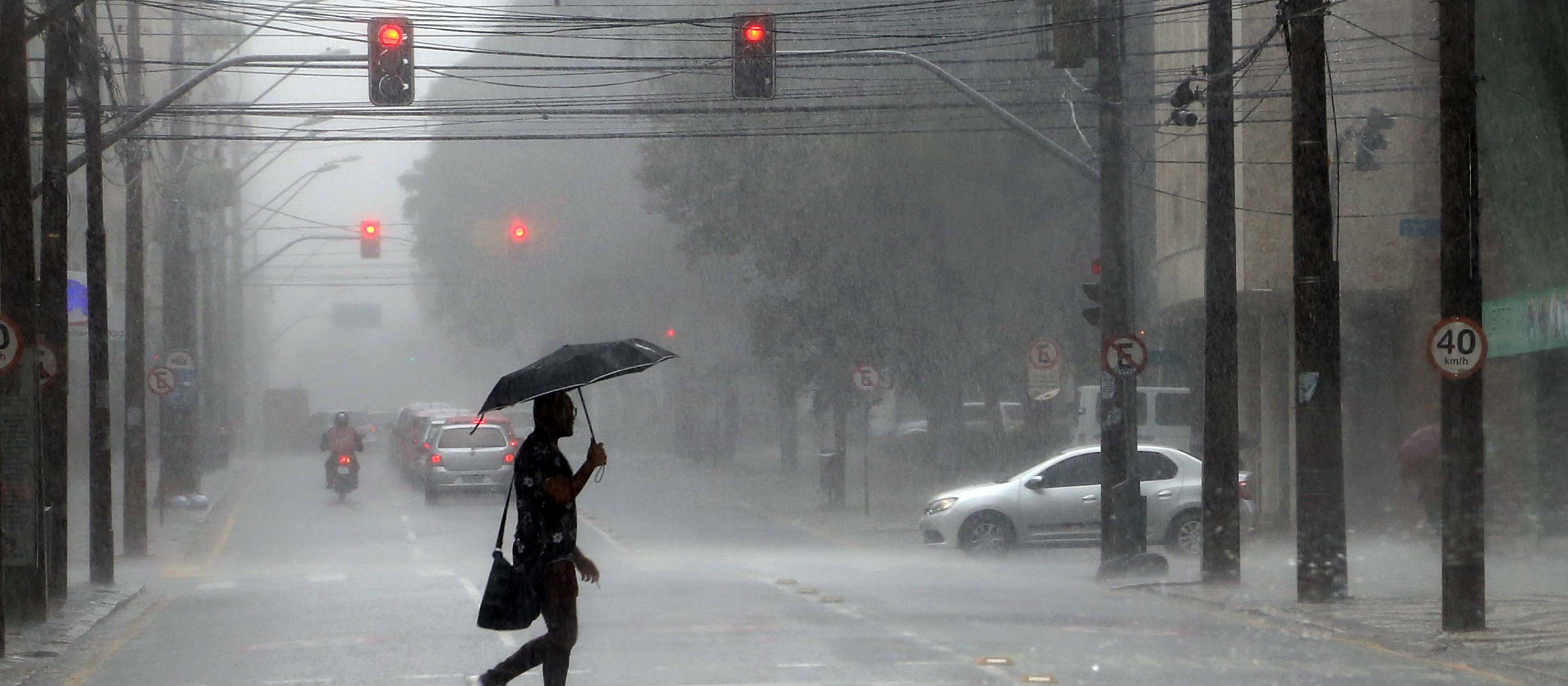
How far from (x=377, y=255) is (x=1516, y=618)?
3030 centimetres

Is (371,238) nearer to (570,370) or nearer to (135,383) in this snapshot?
(135,383)

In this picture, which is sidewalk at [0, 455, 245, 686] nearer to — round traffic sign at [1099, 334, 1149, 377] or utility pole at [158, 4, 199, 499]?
utility pole at [158, 4, 199, 499]

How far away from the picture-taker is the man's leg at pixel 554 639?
9.09 metres

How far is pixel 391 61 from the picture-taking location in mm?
20188

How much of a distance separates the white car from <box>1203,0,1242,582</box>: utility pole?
5.01m

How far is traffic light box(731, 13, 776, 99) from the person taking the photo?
19953 mm

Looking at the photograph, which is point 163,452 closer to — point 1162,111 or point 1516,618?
point 1162,111

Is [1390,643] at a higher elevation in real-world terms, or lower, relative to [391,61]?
lower

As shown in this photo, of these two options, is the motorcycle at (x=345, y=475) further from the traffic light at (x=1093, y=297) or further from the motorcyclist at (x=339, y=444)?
the traffic light at (x=1093, y=297)

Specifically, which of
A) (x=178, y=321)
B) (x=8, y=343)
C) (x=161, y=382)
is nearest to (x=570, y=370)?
(x=8, y=343)

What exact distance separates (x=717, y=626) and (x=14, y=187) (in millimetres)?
6233

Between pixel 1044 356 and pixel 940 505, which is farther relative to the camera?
pixel 1044 356

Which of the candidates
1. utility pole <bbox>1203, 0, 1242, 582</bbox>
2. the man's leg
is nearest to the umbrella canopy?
the man's leg

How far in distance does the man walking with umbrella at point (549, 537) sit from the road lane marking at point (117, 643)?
15.1 feet
